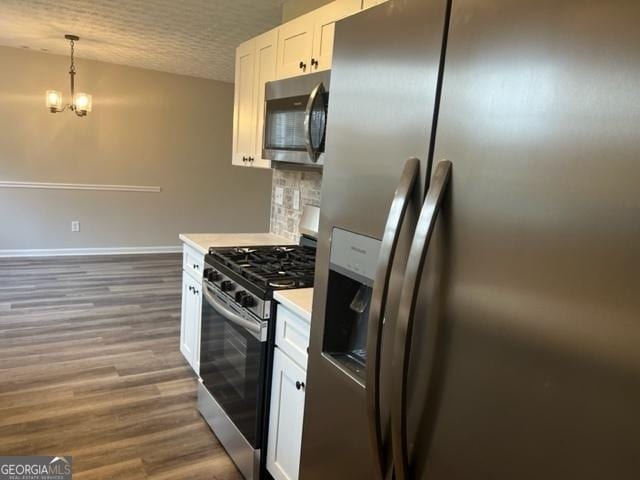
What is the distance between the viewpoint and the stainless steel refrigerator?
0.60m

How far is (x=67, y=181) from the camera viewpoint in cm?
584

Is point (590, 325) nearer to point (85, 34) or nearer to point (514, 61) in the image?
point (514, 61)

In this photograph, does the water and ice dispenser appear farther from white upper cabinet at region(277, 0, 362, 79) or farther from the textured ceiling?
the textured ceiling

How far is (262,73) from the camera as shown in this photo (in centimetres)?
277

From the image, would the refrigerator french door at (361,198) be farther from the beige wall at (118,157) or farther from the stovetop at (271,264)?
the beige wall at (118,157)

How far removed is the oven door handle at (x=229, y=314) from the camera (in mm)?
1854

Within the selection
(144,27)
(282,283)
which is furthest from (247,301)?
(144,27)

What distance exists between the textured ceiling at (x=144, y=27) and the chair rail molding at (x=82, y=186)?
1569mm

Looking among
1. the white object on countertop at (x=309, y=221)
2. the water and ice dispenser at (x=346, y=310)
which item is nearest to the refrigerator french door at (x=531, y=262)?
the water and ice dispenser at (x=346, y=310)

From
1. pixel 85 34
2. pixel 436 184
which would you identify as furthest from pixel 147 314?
pixel 436 184

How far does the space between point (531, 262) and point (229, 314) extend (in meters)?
1.55

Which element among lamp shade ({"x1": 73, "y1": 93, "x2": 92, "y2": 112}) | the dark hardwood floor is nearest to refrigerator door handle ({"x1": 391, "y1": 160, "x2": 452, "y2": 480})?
the dark hardwood floor

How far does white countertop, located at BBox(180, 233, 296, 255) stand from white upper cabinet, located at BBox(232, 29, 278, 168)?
1.56ft

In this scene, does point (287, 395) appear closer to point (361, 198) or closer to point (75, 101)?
point (361, 198)
